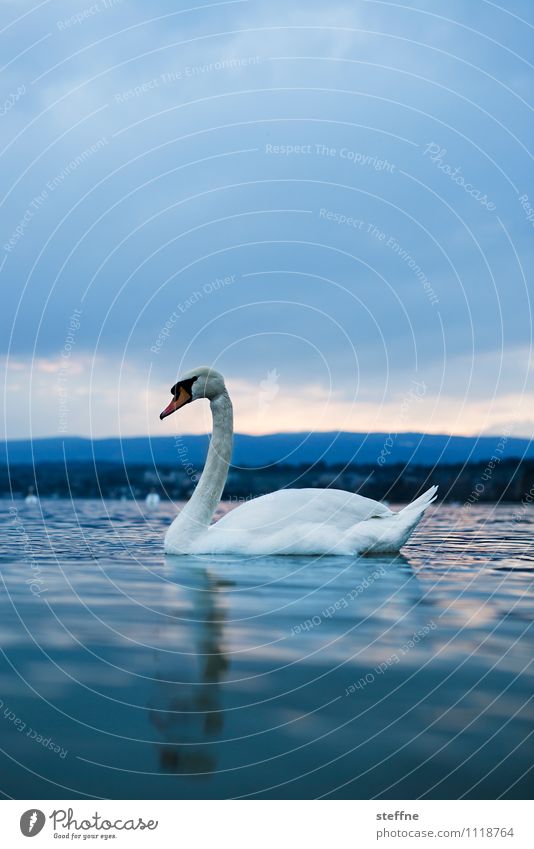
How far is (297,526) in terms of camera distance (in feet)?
38.2

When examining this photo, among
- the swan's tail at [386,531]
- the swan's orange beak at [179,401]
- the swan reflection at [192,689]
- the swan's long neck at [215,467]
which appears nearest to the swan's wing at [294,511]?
the swan's tail at [386,531]

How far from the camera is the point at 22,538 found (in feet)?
47.2

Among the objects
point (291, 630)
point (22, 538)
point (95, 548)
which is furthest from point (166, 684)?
point (22, 538)

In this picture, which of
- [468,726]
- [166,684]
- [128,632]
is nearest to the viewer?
[468,726]

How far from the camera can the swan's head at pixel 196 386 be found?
42.5ft

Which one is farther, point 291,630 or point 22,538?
point 22,538

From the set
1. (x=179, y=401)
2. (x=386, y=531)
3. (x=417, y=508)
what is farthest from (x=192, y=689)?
(x=179, y=401)

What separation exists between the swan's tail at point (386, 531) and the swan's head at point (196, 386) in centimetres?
297

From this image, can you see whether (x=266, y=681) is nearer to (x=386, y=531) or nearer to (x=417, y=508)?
(x=386, y=531)

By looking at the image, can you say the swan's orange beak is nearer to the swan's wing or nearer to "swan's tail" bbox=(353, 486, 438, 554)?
the swan's wing

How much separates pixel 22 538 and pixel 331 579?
6.35m

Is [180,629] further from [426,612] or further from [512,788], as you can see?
[512,788]

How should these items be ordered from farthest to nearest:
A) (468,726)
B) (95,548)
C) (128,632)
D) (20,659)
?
(95,548), (128,632), (20,659), (468,726)

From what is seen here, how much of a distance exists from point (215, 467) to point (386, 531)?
2.70 m
